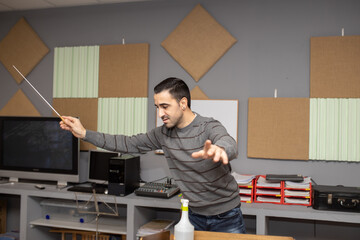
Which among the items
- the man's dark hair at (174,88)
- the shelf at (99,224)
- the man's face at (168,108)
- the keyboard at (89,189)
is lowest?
the shelf at (99,224)

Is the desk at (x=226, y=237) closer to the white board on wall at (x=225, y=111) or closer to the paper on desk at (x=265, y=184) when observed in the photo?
the paper on desk at (x=265, y=184)

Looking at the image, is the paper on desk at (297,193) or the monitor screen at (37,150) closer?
the paper on desk at (297,193)

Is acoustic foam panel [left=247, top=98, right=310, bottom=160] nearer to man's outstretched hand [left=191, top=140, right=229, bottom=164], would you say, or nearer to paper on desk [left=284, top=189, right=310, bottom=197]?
paper on desk [left=284, top=189, right=310, bottom=197]

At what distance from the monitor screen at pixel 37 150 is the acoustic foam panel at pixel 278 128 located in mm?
1679

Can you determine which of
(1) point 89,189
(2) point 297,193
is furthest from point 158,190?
(2) point 297,193

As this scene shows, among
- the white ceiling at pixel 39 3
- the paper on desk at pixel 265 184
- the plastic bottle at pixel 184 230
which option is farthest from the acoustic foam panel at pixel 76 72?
the plastic bottle at pixel 184 230

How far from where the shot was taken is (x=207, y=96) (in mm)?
3174

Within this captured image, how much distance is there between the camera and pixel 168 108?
173cm

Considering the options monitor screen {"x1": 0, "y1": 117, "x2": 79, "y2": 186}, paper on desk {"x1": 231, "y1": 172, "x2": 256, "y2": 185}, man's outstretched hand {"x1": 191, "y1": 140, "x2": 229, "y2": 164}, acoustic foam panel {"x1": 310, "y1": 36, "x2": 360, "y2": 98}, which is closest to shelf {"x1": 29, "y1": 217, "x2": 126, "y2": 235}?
monitor screen {"x1": 0, "y1": 117, "x2": 79, "y2": 186}

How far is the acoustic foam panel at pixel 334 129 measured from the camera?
2820mm

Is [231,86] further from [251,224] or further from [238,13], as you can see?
[251,224]

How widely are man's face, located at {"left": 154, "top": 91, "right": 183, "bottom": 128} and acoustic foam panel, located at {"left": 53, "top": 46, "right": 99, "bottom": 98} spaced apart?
1.92 metres

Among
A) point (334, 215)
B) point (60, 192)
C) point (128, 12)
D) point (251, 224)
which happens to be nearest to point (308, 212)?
point (334, 215)

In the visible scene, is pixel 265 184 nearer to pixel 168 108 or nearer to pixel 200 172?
pixel 200 172
